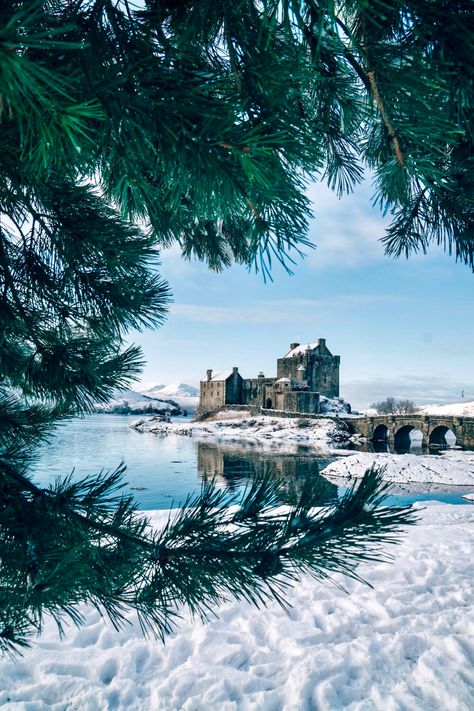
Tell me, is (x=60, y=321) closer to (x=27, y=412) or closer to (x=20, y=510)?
(x=27, y=412)

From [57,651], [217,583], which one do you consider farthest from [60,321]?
[57,651]

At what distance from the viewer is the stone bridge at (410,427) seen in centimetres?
4102

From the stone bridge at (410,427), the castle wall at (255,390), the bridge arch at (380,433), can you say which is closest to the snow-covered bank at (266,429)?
the stone bridge at (410,427)

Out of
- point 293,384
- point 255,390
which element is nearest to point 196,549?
point 293,384

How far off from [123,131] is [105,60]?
→ 1.35ft

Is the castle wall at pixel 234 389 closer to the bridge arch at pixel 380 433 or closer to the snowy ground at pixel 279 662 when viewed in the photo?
the bridge arch at pixel 380 433

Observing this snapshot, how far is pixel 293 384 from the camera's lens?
5750 cm

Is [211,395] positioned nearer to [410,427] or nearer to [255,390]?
[255,390]

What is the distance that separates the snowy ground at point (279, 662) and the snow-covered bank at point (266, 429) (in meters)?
39.2

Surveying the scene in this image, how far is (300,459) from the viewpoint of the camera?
97.6 ft

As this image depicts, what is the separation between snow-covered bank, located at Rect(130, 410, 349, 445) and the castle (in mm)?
3808

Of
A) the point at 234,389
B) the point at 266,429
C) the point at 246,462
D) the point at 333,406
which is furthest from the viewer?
the point at 234,389

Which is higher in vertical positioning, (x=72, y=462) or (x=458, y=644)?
(x=458, y=644)

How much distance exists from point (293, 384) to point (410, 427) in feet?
52.9
